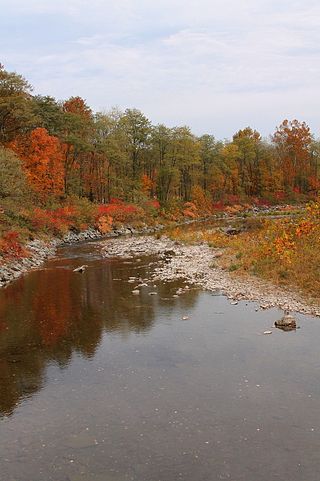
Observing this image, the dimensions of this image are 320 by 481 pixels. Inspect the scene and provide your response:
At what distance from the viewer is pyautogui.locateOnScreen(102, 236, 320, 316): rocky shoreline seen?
18406 mm

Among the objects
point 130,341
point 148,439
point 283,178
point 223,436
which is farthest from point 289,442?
point 283,178

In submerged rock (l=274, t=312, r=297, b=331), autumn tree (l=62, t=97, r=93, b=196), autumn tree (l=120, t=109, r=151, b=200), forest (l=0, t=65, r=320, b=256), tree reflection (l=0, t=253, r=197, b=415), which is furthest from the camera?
autumn tree (l=120, t=109, r=151, b=200)

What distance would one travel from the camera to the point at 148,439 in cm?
908

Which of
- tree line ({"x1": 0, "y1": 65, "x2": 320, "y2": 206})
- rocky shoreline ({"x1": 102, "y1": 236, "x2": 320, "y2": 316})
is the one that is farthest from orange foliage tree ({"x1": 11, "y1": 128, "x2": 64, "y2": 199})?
rocky shoreline ({"x1": 102, "y1": 236, "x2": 320, "y2": 316})

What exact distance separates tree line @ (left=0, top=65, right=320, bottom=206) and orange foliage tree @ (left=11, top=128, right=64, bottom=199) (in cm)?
10

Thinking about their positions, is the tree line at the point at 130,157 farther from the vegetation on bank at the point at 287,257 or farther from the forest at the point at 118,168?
the vegetation on bank at the point at 287,257

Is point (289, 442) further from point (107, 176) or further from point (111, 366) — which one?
point (107, 176)

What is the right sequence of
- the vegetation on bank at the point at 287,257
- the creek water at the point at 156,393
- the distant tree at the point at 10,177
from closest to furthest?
the creek water at the point at 156,393
the vegetation on bank at the point at 287,257
the distant tree at the point at 10,177

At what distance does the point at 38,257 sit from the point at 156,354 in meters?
18.9

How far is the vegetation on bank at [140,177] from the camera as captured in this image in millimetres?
26609

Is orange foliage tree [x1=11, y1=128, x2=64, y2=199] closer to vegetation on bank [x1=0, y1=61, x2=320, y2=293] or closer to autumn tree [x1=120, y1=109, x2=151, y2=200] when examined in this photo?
vegetation on bank [x1=0, y1=61, x2=320, y2=293]

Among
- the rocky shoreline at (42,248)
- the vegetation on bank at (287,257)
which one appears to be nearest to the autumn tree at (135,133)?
the rocky shoreline at (42,248)

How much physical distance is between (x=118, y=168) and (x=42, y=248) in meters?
35.5

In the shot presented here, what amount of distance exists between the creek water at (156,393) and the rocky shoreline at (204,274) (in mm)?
994
